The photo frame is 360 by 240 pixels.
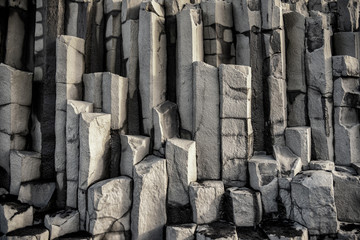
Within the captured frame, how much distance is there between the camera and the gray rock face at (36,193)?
3.30 m

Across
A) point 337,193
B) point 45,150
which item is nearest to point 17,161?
point 45,150

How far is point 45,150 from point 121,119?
1258mm

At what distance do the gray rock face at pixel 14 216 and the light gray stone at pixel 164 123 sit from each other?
1891 mm

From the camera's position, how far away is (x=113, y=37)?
3.77 meters

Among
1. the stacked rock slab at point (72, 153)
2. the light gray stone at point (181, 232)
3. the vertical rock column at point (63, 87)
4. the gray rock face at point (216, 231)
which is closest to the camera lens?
the gray rock face at point (216, 231)

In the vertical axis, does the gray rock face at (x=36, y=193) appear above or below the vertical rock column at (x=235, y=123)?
below

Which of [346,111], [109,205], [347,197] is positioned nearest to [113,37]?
[109,205]

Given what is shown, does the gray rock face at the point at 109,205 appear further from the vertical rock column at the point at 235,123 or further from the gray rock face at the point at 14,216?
the vertical rock column at the point at 235,123

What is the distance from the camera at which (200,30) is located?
3602 mm

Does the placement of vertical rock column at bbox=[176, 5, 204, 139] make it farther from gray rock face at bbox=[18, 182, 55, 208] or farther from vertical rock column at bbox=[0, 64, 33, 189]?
vertical rock column at bbox=[0, 64, 33, 189]

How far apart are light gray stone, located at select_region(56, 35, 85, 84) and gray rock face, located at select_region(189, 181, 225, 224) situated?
7.67 ft

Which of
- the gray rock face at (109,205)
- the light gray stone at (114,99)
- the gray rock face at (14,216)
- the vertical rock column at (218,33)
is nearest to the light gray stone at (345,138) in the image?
the vertical rock column at (218,33)

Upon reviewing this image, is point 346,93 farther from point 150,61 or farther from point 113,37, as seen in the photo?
point 113,37

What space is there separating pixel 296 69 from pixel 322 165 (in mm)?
1503
